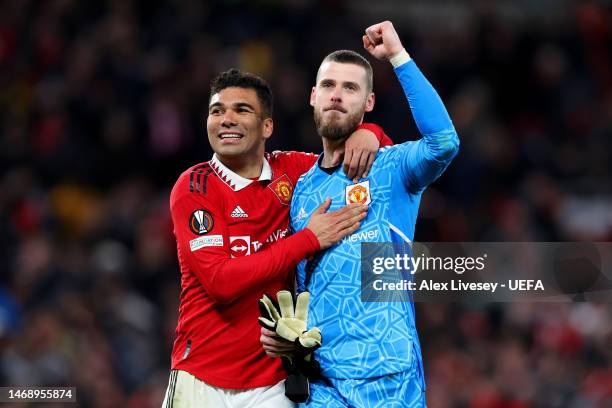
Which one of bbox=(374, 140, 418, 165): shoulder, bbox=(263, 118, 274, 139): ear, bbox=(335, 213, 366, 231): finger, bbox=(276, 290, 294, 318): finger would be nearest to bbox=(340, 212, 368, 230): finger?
bbox=(335, 213, 366, 231): finger

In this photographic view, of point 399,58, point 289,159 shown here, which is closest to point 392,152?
point 399,58

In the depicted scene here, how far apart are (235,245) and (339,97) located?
87 cm

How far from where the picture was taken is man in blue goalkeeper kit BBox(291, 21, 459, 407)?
464cm

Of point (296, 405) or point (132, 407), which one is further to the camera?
point (132, 407)

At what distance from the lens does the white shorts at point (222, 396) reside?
495cm

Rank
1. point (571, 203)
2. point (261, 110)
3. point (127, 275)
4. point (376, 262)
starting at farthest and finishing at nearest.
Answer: point (571, 203), point (127, 275), point (261, 110), point (376, 262)

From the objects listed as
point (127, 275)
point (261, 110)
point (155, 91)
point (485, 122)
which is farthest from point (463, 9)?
point (261, 110)

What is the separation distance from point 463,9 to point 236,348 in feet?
30.9

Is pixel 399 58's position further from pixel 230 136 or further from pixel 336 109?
pixel 230 136

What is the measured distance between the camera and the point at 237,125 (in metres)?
5.14

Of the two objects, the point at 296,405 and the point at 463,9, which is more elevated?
the point at 463,9

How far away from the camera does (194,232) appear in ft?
16.4

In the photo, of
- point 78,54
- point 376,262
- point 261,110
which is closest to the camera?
point 376,262

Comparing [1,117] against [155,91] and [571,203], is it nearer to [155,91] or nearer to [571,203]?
[155,91]
